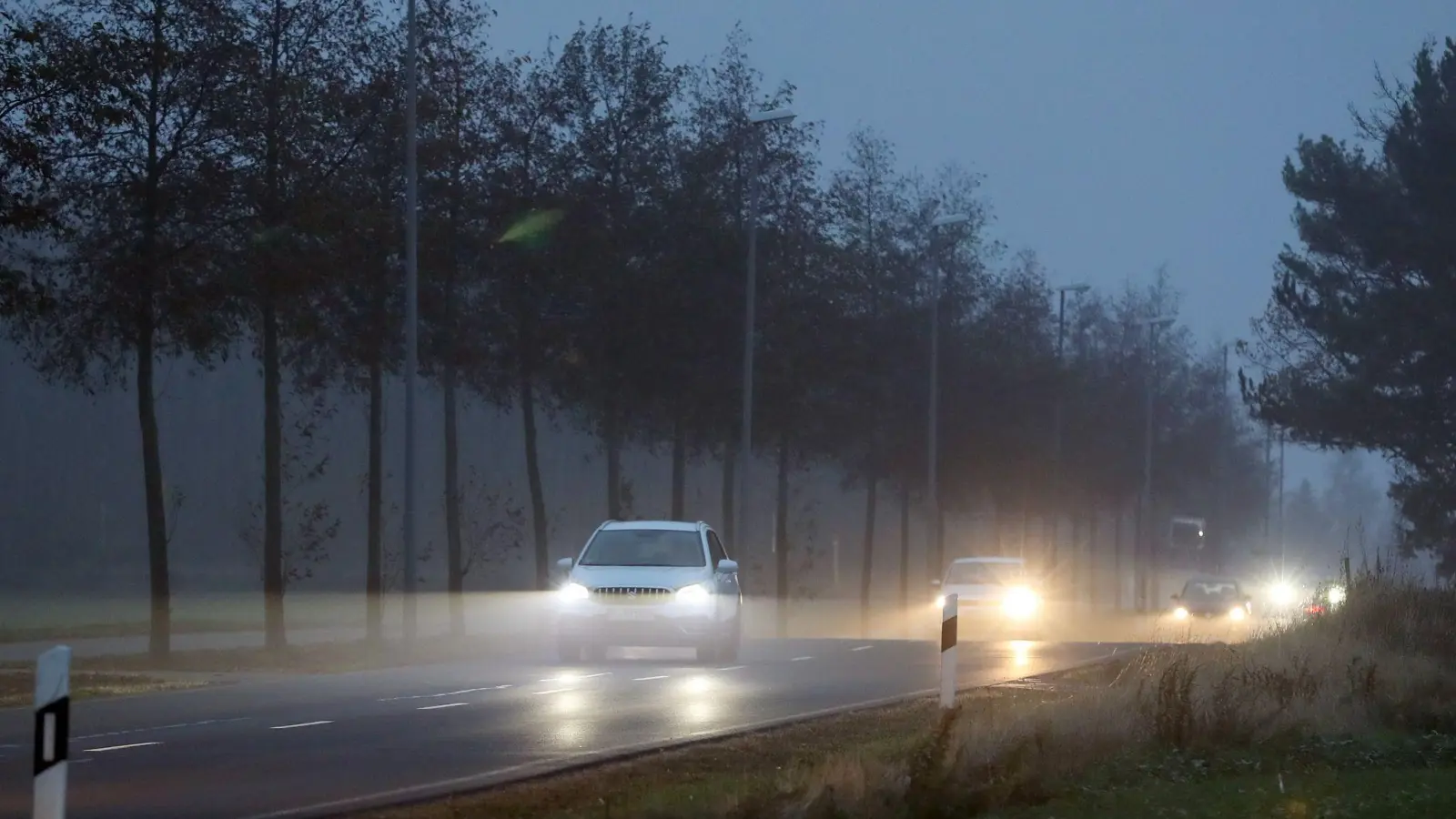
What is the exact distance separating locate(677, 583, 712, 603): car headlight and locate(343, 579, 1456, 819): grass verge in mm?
5514

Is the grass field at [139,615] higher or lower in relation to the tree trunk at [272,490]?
lower

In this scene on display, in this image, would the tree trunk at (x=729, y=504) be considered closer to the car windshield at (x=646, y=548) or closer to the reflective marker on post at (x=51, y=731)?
the car windshield at (x=646, y=548)

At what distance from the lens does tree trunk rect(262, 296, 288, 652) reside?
87.8ft

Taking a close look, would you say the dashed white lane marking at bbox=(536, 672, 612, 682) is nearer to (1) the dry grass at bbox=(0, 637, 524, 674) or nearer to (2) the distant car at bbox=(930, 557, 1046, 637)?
(1) the dry grass at bbox=(0, 637, 524, 674)

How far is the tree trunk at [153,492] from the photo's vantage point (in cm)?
2452

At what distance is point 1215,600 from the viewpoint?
5469 centimetres

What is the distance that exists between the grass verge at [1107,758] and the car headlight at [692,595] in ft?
18.1

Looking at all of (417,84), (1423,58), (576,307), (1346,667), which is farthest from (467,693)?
(1423,58)

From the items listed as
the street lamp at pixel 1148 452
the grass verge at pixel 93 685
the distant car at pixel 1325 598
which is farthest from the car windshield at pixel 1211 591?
the grass verge at pixel 93 685

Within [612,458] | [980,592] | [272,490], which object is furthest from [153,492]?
[980,592]

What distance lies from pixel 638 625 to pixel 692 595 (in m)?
0.76

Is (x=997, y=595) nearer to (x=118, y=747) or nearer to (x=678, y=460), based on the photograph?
(x=678, y=460)

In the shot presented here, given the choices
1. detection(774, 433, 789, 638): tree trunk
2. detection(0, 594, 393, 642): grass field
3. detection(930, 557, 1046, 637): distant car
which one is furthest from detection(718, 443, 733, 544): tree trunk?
detection(0, 594, 393, 642): grass field

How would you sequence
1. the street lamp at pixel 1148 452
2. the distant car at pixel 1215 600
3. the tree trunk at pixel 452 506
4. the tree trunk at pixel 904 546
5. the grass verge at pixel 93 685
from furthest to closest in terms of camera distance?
the street lamp at pixel 1148 452, the distant car at pixel 1215 600, the tree trunk at pixel 904 546, the tree trunk at pixel 452 506, the grass verge at pixel 93 685
